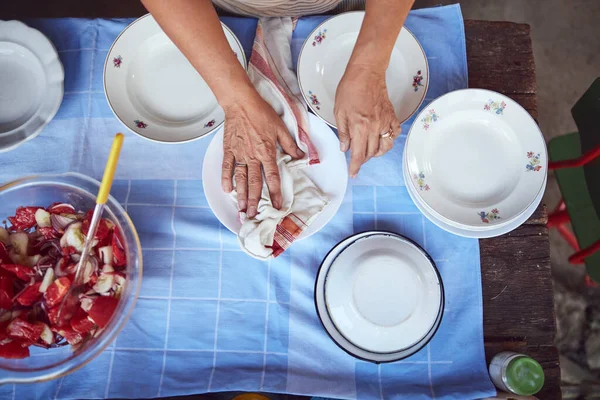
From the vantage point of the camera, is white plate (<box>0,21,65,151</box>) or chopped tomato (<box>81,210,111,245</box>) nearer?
chopped tomato (<box>81,210,111,245</box>)

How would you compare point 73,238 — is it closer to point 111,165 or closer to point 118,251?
point 118,251

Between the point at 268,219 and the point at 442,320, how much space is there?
0.37m

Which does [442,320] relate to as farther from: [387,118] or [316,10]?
[316,10]

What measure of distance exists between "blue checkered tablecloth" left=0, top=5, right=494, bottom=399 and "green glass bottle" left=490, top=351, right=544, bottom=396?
0.13 ft

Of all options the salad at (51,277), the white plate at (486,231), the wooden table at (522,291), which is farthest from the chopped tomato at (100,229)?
the wooden table at (522,291)

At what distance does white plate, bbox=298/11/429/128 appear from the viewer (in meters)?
0.83

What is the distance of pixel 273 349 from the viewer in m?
0.80

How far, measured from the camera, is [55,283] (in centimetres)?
64

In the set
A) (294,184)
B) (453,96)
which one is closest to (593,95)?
(453,96)

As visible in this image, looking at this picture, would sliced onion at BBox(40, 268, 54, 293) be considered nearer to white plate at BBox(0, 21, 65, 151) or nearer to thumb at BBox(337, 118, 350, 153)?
white plate at BBox(0, 21, 65, 151)

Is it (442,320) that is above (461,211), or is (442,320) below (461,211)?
below

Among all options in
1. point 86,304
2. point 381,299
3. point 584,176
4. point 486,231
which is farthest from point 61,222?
point 584,176

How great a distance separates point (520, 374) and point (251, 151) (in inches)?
23.0

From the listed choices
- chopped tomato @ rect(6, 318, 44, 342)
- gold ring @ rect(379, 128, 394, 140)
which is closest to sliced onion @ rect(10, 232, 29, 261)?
chopped tomato @ rect(6, 318, 44, 342)
